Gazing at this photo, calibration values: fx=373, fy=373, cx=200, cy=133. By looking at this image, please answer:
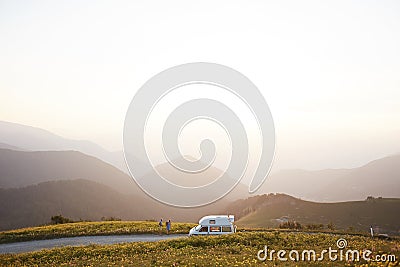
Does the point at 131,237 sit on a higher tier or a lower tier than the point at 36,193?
lower

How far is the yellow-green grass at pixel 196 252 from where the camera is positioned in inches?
877

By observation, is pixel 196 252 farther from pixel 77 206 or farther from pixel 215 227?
pixel 77 206

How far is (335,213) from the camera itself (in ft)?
214

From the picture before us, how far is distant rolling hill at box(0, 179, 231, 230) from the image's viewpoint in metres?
145

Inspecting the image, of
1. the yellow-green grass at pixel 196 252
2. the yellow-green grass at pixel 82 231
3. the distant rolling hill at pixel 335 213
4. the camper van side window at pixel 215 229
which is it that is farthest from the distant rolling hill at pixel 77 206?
the yellow-green grass at pixel 196 252

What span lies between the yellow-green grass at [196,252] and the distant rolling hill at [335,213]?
92.6 ft

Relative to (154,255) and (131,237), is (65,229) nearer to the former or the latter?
Result: (131,237)

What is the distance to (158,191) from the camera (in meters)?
82.4

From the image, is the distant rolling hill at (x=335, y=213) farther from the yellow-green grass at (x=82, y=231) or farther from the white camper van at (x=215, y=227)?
the white camper van at (x=215, y=227)

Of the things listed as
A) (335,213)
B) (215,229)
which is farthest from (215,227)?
(335,213)

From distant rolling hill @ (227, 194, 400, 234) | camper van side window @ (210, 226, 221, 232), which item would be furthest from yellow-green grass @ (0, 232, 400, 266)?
distant rolling hill @ (227, 194, 400, 234)

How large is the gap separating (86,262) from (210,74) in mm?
27296

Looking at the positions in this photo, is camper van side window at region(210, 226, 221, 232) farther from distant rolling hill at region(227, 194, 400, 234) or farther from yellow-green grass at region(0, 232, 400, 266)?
distant rolling hill at region(227, 194, 400, 234)

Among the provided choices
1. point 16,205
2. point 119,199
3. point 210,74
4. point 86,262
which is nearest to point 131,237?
point 86,262
